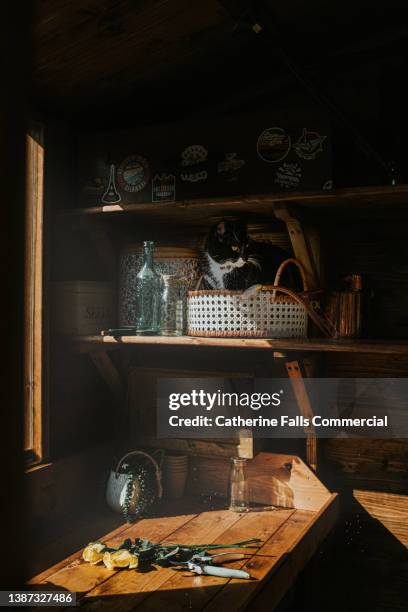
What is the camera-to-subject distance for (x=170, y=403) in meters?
2.26

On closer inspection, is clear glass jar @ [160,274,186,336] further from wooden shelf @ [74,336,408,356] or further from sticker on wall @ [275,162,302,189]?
sticker on wall @ [275,162,302,189]

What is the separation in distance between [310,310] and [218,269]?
1.08 feet

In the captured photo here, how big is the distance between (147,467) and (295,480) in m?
0.50

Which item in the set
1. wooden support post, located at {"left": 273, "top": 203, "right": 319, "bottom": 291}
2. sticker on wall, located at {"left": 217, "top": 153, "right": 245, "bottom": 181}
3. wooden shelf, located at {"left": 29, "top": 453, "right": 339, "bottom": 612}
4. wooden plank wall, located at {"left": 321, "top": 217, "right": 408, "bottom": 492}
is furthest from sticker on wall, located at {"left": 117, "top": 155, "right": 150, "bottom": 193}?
wooden shelf, located at {"left": 29, "top": 453, "right": 339, "bottom": 612}

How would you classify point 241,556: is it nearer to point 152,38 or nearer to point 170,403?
point 170,403

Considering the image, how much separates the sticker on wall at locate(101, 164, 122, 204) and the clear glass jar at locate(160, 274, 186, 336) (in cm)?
32

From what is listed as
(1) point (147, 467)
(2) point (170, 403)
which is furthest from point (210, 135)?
(1) point (147, 467)

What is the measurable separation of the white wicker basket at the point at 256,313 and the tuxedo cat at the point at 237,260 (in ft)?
0.23

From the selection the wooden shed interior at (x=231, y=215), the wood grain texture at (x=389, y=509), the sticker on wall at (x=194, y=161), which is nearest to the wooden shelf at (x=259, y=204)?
the wooden shed interior at (x=231, y=215)

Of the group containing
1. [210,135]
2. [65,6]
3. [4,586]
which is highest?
[65,6]

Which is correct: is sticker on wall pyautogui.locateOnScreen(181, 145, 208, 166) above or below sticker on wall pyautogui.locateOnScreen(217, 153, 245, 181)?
above

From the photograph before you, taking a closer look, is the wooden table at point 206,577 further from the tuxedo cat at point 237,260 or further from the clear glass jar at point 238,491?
the tuxedo cat at point 237,260

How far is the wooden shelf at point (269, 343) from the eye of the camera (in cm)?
163

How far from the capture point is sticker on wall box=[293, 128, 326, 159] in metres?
1.81
